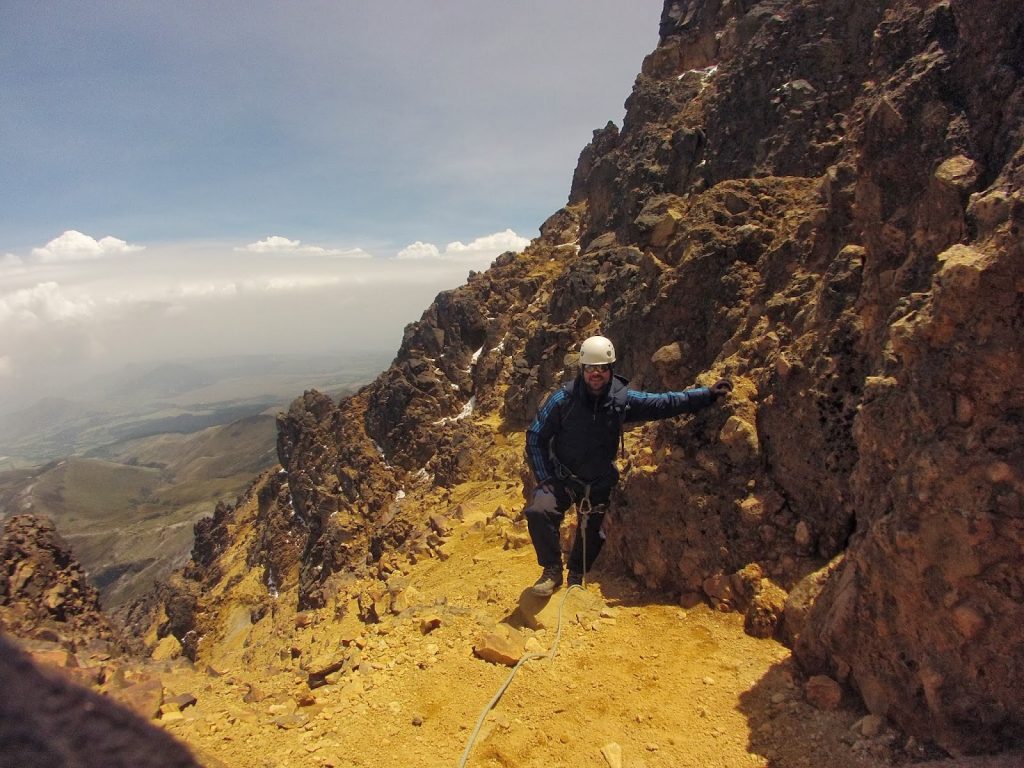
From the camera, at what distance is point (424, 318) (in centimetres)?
3650

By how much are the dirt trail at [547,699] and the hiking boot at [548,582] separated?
0.15m

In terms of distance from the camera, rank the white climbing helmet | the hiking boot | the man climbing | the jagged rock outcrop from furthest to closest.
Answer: the jagged rock outcrop → the hiking boot → the man climbing → the white climbing helmet

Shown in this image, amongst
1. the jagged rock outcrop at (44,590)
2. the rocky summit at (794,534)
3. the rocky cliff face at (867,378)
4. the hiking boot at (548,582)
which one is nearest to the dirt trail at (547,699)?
the rocky summit at (794,534)

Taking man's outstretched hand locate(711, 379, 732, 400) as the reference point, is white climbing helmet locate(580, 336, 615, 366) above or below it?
above

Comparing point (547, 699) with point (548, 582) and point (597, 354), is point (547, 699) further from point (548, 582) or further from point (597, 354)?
point (597, 354)

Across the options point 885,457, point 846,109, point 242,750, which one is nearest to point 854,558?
point 885,457

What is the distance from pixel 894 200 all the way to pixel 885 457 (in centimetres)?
304

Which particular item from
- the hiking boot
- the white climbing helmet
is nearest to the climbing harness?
the hiking boot

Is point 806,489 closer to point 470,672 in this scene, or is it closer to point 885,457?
point 885,457

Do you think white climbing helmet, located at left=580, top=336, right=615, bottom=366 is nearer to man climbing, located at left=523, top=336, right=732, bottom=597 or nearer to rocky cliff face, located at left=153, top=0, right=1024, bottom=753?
man climbing, located at left=523, top=336, right=732, bottom=597

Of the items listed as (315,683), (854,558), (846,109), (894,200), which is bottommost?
(315,683)

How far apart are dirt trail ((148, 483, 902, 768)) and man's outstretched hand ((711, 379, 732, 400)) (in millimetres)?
2687

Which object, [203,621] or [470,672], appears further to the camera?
[203,621]

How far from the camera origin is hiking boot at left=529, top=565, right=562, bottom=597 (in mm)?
7223
